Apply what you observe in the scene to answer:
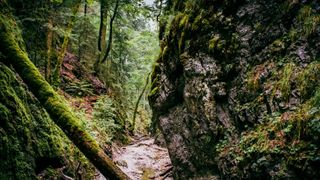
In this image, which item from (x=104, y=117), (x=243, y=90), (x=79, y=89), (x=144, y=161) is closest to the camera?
(x=243, y=90)

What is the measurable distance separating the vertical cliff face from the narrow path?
2.06 m

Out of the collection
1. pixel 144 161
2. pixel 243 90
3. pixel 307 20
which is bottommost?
pixel 144 161

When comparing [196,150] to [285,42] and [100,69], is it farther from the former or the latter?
[100,69]

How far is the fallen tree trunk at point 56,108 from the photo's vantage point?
5.95 m

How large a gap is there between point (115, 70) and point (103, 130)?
38.6ft

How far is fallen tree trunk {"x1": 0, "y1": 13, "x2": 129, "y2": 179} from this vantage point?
595 centimetres

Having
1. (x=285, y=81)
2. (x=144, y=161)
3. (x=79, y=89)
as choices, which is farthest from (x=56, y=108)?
(x=79, y=89)

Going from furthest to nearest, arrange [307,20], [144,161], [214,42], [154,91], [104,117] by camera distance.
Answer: [104,117] < [144,161] < [154,91] < [214,42] < [307,20]

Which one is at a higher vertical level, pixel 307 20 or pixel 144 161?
pixel 307 20

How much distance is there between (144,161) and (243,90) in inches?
344

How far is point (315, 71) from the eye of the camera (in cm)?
634

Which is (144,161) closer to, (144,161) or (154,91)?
(144,161)

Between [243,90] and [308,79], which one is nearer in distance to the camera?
[308,79]

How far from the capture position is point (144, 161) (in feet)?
50.7
